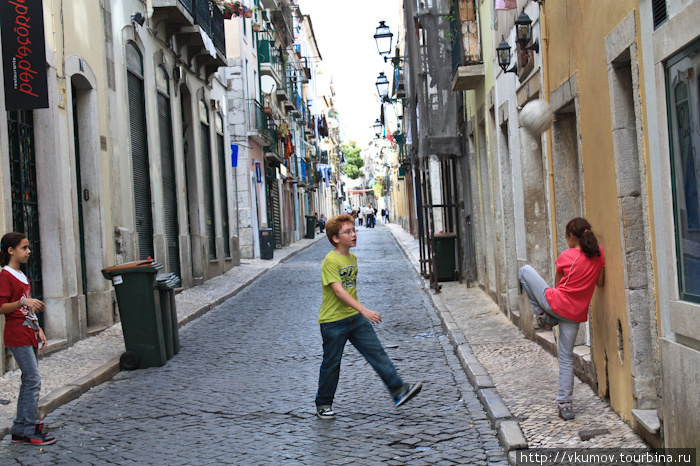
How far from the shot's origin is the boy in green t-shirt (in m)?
6.64

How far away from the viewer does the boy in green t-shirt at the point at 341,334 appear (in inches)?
261

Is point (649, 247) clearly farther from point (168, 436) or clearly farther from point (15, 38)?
point (15, 38)

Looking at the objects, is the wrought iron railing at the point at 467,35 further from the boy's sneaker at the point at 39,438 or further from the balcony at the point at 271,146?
the balcony at the point at 271,146

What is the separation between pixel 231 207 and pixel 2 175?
49.9 ft

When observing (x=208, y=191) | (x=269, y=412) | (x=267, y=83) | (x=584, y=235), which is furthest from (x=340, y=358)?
(x=267, y=83)

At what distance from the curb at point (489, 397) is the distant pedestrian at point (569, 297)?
0.43m

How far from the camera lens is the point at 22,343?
636cm

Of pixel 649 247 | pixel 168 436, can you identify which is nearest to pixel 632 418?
pixel 649 247

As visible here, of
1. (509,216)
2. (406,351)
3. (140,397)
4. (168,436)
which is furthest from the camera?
(509,216)

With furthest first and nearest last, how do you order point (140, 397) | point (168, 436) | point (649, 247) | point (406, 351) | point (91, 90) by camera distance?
point (91, 90)
point (406, 351)
point (140, 397)
point (168, 436)
point (649, 247)

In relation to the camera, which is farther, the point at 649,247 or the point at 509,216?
the point at 509,216

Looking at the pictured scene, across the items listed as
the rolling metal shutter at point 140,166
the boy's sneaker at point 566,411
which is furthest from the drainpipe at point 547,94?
the rolling metal shutter at point 140,166

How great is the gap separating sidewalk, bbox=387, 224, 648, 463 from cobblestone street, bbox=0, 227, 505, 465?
0.55 feet

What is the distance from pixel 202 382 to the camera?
8.41 metres
